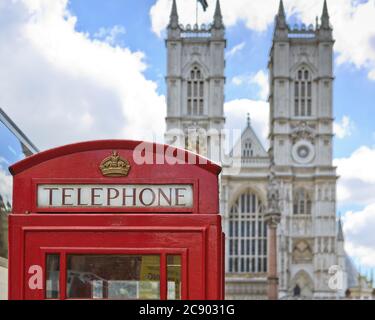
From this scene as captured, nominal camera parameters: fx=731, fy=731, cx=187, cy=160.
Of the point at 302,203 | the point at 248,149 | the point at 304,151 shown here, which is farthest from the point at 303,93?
the point at 302,203

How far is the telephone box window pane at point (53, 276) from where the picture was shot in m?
2.84

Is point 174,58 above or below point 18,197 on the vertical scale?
above

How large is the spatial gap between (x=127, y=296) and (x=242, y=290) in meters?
35.2

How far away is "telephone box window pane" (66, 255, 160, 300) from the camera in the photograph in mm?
2820

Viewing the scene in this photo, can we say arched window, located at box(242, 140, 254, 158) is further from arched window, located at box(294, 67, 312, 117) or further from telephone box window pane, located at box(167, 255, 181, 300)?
telephone box window pane, located at box(167, 255, 181, 300)

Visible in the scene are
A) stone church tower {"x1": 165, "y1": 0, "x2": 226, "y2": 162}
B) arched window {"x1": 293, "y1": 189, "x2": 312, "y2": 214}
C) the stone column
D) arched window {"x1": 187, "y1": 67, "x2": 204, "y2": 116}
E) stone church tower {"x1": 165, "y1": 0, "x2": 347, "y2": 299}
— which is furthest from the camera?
arched window {"x1": 187, "y1": 67, "x2": 204, "y2": 116}

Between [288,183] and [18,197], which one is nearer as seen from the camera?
[18,197]

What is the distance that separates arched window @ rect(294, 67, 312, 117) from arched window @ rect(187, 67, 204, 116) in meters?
5.26

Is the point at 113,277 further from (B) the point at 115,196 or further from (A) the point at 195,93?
(A) the point at 195,93

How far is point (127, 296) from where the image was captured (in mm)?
2814

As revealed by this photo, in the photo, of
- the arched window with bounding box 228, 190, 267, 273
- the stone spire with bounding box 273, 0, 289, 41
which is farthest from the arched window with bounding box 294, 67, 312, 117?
the arched window with bounding box 228, 190, 267, 273

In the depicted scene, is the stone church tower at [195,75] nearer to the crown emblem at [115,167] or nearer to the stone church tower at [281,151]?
the stone church tower at [281,151]
